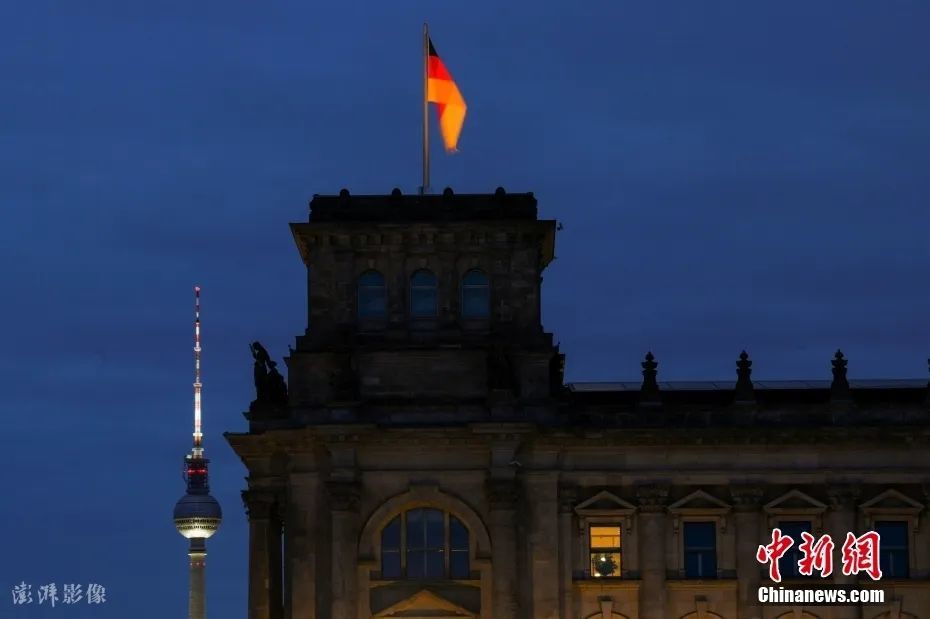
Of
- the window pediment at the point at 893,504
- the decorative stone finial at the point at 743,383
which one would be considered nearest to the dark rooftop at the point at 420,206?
the decorative stone finial at the point at 743,383

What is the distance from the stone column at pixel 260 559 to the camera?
305ft

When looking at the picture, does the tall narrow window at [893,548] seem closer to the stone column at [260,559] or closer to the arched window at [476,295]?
the arched window at [476,295]

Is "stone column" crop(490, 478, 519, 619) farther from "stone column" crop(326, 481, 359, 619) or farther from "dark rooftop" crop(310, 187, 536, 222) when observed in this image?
"dark rooftop" crop(310, 187, 536, 222)

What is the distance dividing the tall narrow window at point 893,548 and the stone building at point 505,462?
57 mm

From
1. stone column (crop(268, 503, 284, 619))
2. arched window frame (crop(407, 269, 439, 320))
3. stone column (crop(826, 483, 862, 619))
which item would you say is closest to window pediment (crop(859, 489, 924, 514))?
stone column (crop(826, 483, 862, 619))

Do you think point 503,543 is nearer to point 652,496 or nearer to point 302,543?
point 652,496

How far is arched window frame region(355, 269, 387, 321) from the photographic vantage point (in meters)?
92.7

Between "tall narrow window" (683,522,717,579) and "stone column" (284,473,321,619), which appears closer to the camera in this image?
"stone column" (284,473,321,619)

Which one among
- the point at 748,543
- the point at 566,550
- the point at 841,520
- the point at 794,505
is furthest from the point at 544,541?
the point at 841,520

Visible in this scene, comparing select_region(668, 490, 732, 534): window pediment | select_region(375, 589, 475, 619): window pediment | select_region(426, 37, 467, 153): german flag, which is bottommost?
select_region(375, 589, 475, 619): window pediment

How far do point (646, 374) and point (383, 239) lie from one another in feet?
39.6

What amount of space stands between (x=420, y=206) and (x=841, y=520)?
2128cm

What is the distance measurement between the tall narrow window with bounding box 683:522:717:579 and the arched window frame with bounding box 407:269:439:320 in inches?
531

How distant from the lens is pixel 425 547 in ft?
296
